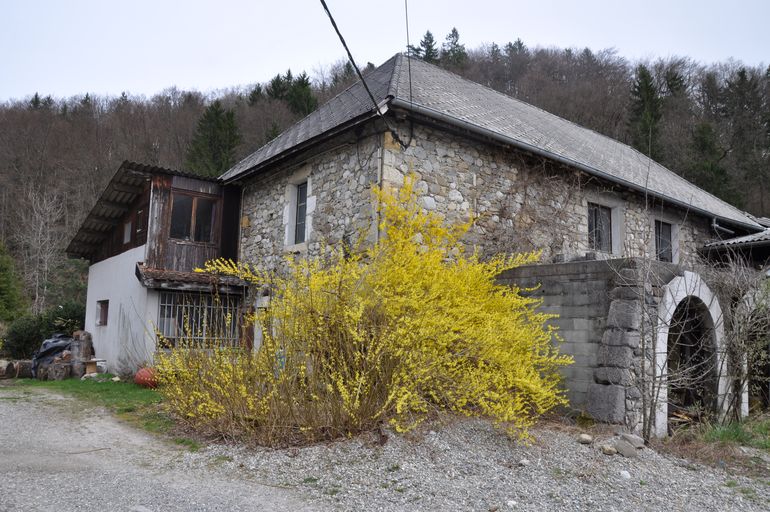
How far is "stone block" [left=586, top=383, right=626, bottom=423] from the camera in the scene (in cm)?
592

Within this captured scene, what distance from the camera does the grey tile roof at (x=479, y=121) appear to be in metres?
8.34

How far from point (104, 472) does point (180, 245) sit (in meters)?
7.00

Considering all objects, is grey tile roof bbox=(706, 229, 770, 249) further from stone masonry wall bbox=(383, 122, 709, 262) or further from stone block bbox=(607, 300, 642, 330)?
stone block bbox=(607, 300, 642, 330)

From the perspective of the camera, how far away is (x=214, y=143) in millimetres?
24266

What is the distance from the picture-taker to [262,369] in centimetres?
517

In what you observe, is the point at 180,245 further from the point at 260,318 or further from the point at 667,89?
the point at 667,89

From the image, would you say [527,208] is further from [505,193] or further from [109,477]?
[109,477]

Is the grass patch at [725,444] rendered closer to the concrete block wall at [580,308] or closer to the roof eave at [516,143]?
the concrete block wall at [580,308]

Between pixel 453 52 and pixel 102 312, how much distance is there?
2595 centimetres

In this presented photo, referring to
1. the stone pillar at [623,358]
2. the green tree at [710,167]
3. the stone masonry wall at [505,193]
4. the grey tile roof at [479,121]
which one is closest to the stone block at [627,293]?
the stone pillar at [623,358]

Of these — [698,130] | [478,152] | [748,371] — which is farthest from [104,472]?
Answer: [698,130]

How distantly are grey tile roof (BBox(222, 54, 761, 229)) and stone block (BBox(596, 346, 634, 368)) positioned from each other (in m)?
3.36

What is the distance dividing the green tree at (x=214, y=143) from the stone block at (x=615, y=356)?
19641 millimetres

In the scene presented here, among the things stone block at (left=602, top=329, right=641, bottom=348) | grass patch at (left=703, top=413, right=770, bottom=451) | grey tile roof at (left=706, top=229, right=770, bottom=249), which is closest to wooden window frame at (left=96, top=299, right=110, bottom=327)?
stone block at (left=602, top=329, right=641, bottom=348)
